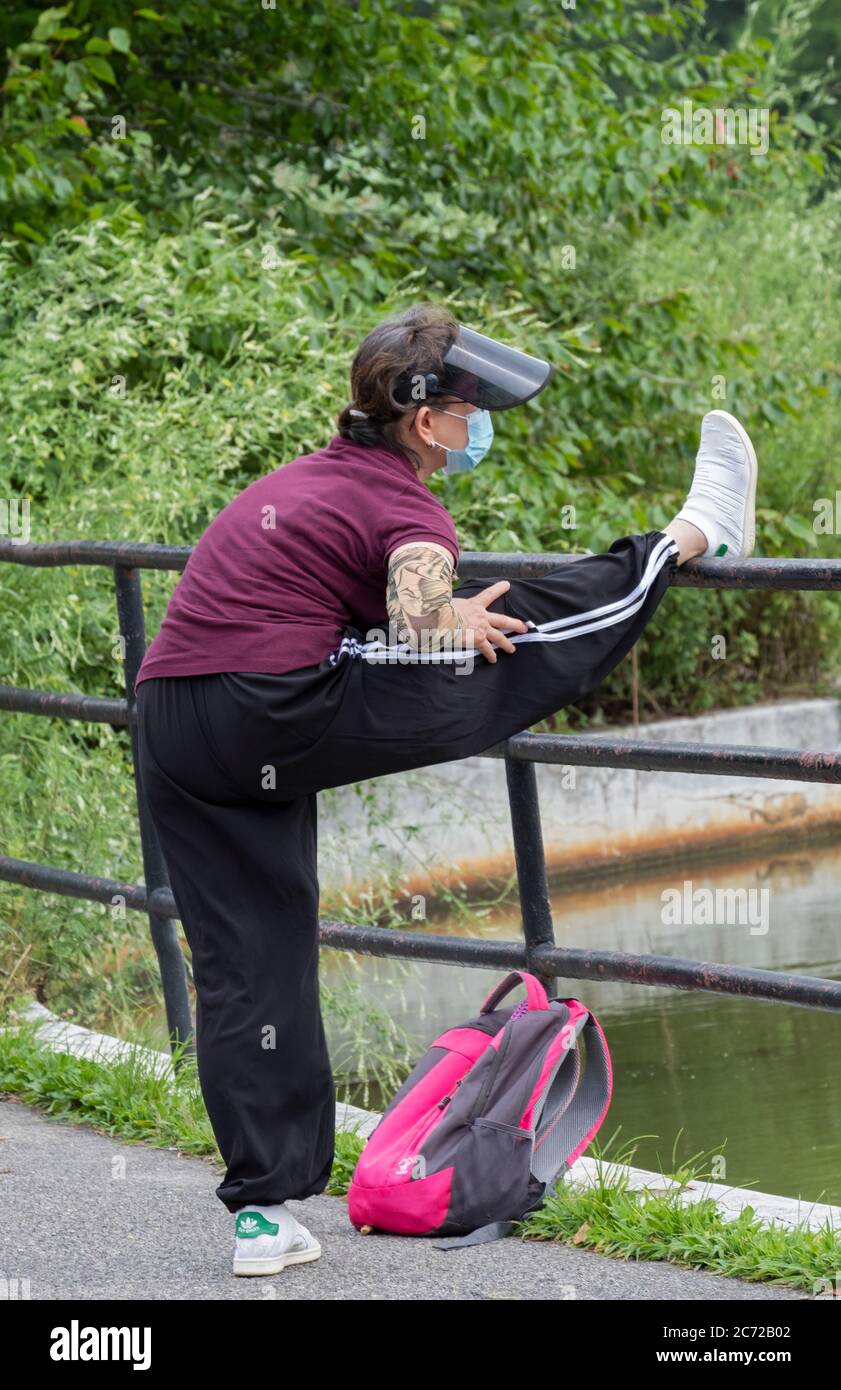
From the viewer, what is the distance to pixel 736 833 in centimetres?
1029

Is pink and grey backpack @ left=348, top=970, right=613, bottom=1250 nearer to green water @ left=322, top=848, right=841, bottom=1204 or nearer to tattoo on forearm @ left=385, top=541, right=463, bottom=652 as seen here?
green water @ left=322, top=848, right=841, bottom=1204

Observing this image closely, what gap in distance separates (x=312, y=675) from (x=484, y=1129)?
0.92 metres

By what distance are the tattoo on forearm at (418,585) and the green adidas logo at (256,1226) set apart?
1.03 m

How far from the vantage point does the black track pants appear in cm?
307

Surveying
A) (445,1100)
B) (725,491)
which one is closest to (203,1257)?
(445,1100)

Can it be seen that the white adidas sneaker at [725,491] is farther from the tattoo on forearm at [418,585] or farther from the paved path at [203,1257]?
the paved path at [203,1257]

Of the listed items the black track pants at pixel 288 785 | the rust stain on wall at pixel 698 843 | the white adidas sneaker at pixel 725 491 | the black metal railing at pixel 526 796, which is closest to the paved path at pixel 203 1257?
the black track pants at pixel 288 785

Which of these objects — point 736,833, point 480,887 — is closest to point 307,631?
point 480,887

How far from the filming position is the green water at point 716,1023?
518 centimetres

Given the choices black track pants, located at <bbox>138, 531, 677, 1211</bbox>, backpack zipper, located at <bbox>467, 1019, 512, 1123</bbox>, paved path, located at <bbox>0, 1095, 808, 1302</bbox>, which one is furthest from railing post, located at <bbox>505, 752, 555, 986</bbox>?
paved path, located at <bbox>0, 1095, 808, 1302</bbox>

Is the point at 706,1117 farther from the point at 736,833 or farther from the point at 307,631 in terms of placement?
the point at 736,833

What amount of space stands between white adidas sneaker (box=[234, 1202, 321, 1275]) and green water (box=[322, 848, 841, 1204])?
0.90 m

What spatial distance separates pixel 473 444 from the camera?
3.20 meters

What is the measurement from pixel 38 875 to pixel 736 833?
20.0 ft
